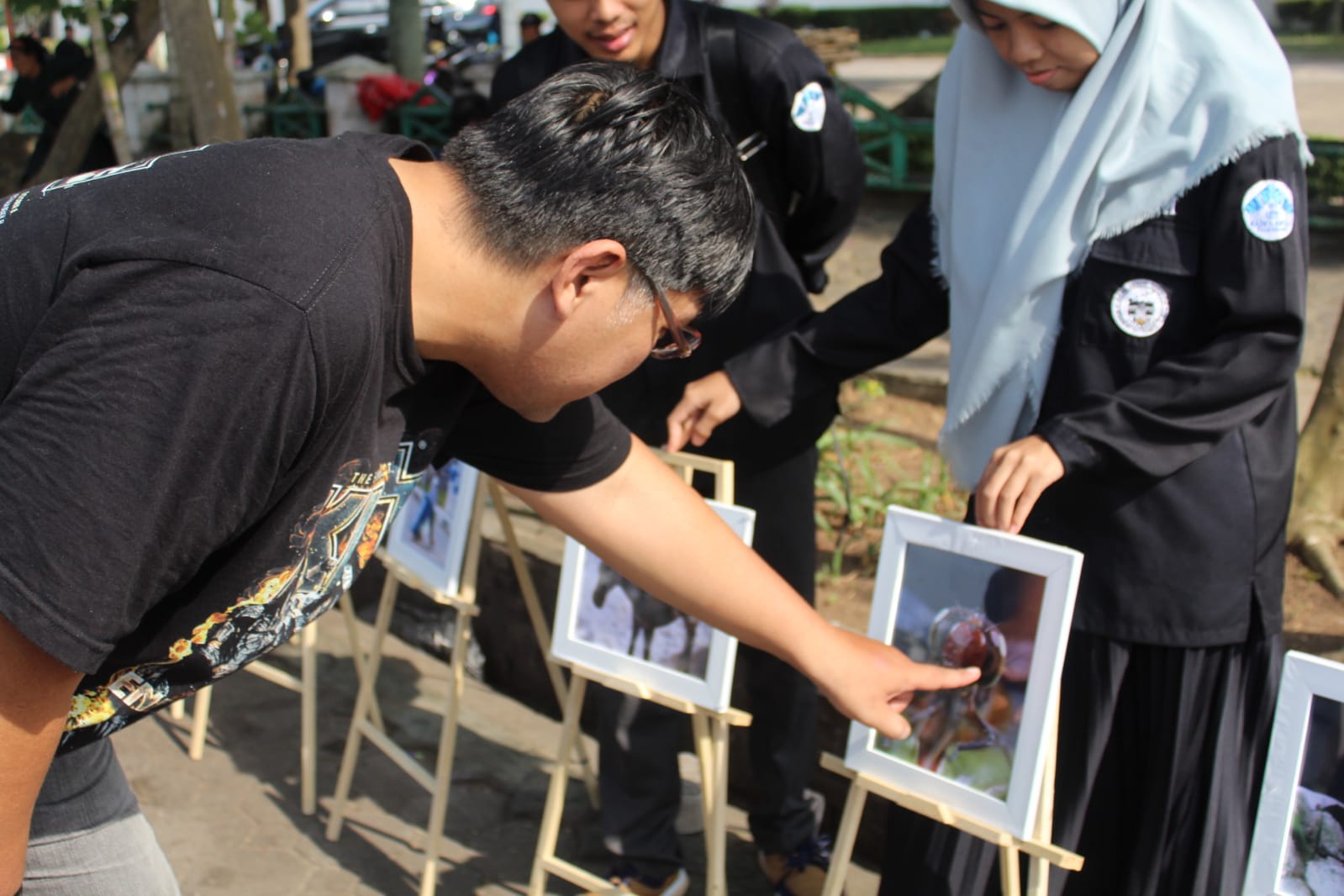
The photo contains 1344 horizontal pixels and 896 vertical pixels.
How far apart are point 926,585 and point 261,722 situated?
236 centimetres

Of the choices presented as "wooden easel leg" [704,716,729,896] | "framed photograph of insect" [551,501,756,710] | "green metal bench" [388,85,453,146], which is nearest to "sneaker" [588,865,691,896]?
"wooden easel leg" [704,716,729,896]

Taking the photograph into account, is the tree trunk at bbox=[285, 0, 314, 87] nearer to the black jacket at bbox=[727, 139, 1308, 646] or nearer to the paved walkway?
the paved walkway

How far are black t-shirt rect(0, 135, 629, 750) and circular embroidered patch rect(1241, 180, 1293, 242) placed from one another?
1202 mm

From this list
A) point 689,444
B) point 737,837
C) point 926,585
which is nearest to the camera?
point 926,585

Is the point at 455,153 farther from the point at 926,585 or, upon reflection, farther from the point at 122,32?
the point at 122,32

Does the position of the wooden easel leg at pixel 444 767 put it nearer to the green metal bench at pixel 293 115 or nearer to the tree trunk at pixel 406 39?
the green metal bench at pixel 293 115

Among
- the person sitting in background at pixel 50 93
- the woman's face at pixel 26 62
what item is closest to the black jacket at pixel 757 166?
the person sitting in background at pixel 50 93

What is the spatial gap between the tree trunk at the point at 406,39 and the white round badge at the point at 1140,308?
9705mm

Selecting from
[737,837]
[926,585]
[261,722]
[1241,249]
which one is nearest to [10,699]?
[926,585]

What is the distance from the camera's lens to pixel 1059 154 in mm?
1960

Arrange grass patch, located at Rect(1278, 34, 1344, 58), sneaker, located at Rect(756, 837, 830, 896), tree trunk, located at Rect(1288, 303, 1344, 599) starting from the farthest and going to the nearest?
grass patch, located at Rect(1278, 34, 1344, 58) < tree trunk, located at Rect(1288, 303, 1344, 599) < sneaker, located at Rect(756, 837, 830, 896)

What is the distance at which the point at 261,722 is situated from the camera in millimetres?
3688

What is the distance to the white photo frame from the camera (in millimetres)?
2904

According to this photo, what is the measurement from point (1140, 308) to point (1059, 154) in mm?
270
